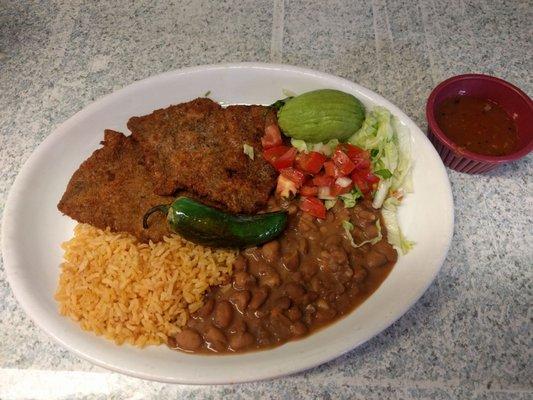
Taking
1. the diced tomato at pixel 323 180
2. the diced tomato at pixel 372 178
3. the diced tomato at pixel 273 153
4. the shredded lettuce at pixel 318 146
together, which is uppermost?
the diced tomato at pixel 273 153

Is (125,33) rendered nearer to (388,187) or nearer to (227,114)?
(227,114)

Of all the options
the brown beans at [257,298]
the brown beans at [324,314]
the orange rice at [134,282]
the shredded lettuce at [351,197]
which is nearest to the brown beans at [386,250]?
the shredded lettuce at [351,197]

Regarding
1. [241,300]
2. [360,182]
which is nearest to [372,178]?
[360,182]

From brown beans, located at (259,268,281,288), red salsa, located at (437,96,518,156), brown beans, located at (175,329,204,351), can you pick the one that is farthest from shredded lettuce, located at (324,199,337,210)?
brown beans, located at (175,329,204,351)

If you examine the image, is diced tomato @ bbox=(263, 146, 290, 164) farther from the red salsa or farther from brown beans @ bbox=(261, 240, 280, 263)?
the red salsa

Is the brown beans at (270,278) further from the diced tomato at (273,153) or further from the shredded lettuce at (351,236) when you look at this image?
the diced tomato at (273,153)

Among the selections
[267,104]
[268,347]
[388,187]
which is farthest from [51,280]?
[388,187]
